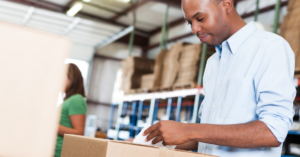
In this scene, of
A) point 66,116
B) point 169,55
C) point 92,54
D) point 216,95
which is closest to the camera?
point 216,95

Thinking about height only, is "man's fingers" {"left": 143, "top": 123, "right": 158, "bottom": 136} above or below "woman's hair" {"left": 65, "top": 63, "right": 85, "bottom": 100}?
below

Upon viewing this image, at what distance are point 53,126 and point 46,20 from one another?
12.5m

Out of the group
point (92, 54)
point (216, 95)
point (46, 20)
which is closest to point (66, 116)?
point (216, 95)

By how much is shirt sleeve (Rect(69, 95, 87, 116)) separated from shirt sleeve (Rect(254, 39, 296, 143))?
1.99 m

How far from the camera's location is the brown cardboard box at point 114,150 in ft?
3.26

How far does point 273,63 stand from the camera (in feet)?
4.29

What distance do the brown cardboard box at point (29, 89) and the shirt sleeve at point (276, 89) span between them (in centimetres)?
85

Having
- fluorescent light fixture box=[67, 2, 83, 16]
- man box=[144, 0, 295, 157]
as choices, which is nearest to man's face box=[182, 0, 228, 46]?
man box=[144, 0, 295, 157]

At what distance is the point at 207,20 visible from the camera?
1531mm

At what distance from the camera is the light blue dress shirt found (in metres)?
1.24

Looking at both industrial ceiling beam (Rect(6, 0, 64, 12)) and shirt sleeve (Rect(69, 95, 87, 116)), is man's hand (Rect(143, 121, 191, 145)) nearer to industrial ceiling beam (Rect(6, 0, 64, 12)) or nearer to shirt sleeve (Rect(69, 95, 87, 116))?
shirt sleeve (Rect(69, 95, 87, 116))

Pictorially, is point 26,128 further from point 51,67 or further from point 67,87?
point 67,87

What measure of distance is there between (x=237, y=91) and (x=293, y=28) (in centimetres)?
385

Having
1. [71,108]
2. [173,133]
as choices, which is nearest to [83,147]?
[173,133]
